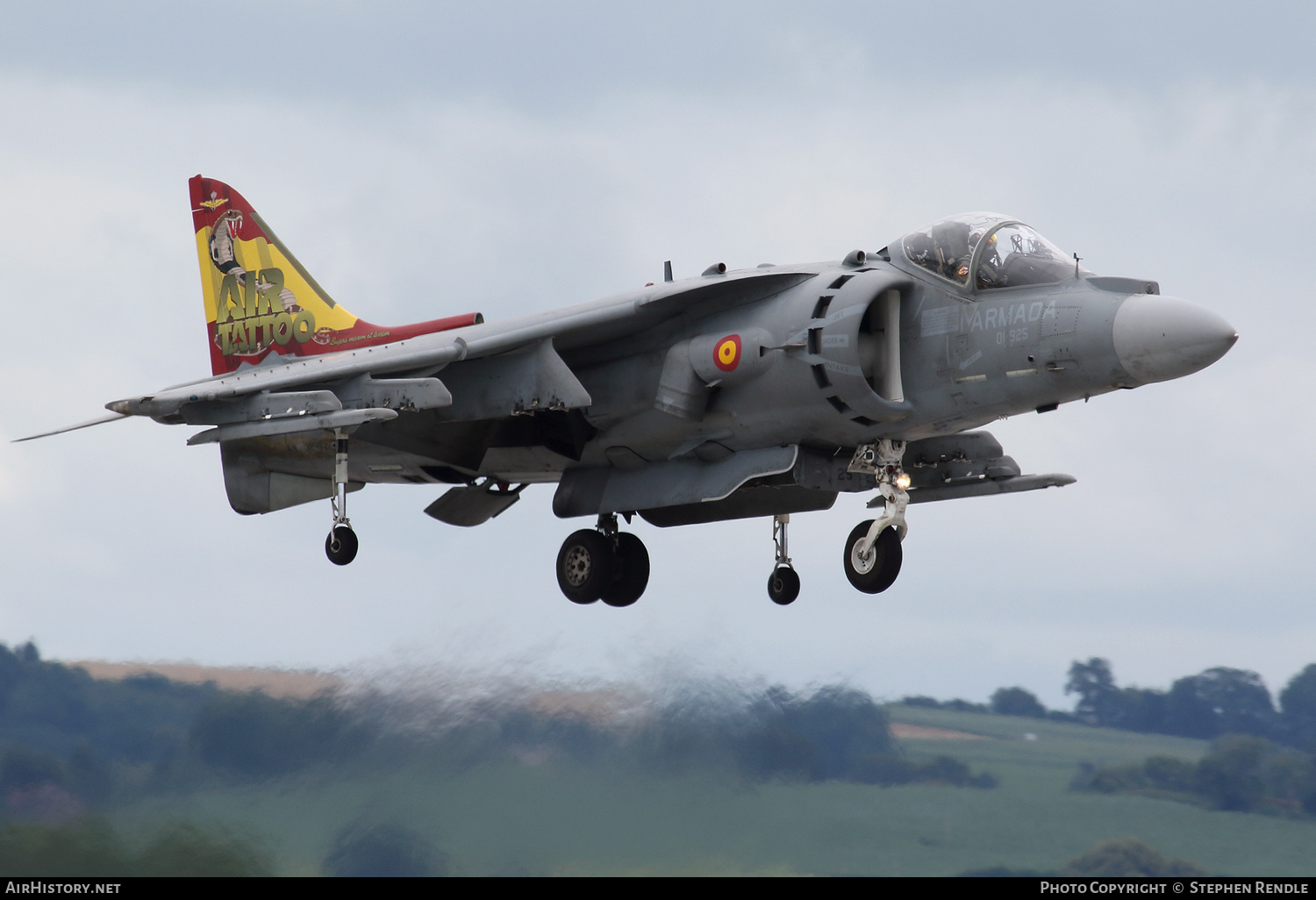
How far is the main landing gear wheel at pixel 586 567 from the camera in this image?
18.5m

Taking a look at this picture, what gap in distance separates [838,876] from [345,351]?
283 inches

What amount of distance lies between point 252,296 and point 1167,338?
10.2m

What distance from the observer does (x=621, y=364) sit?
17.2m

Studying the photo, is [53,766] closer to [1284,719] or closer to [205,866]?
[205,866]

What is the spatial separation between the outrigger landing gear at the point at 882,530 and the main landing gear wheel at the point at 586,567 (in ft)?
9.58

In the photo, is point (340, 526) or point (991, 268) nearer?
point (991, 268)

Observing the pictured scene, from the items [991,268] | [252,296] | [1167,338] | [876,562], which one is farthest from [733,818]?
[252,296]

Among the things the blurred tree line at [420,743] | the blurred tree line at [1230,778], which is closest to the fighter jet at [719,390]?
the blurred tree line at [420,743]

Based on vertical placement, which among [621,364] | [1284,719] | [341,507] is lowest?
[1284,719]

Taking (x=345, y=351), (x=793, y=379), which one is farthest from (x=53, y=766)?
(x=793, y=379)

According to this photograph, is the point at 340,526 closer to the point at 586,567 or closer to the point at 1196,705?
the point at 586,567

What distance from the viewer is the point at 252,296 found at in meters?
20.0

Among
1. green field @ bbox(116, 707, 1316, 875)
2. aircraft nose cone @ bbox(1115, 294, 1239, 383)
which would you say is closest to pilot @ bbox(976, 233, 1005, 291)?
aircraft nose cone @ bbox(1115, 294, 1239, 383)

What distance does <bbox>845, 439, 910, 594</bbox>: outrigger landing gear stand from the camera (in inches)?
640
